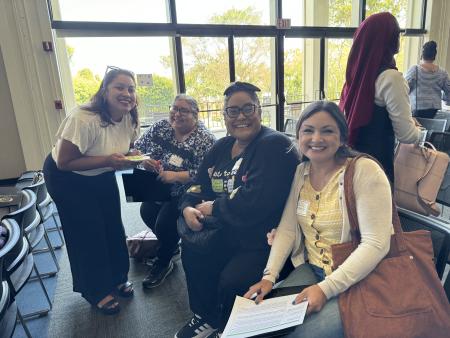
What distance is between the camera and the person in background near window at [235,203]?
1.37m

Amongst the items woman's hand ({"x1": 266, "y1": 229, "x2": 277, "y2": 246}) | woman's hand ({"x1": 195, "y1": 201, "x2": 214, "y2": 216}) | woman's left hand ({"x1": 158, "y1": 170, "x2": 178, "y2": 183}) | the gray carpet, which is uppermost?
woman's left hand ({"x1": 158, "y1": 170, "x2": 178, "y2": 183})

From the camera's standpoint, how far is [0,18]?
11.3 feet

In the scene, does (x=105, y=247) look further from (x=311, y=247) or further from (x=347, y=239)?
(x=347, y=239)

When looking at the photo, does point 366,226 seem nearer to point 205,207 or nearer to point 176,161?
point 205,207

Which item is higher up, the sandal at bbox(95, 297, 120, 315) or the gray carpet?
the sandal at bbox(95, 297, 120, 315)

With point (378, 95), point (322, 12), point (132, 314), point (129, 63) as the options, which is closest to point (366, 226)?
point (378, 95)

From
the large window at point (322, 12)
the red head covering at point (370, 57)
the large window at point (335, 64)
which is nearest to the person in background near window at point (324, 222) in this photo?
the red head covering at point (370, 57)

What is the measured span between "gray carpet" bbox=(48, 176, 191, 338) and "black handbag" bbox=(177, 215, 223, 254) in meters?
0.56

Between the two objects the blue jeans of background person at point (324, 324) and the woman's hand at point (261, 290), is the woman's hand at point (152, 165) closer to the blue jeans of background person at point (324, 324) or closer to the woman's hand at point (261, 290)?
the woman's hand at point (261, 290)

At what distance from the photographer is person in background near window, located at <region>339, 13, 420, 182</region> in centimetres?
161

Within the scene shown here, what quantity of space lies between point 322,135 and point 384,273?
0.52m

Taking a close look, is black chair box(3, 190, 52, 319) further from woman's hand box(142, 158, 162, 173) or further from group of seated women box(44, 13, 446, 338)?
woman's hand box(142, 158, 162, 173)

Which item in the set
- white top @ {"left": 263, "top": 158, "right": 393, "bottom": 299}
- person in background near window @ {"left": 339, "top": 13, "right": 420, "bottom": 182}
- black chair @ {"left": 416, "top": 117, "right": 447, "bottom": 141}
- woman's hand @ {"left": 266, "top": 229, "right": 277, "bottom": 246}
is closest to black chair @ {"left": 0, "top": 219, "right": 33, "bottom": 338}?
woman's hand @ {"left": 266, "top": 229, "right": 277, "bottom": 246}

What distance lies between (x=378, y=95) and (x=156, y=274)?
5.85ft
